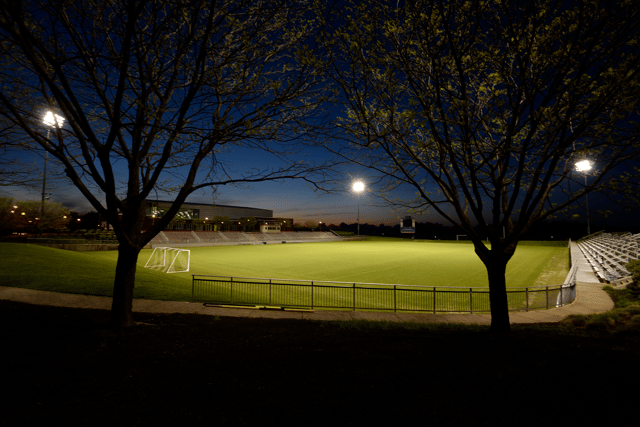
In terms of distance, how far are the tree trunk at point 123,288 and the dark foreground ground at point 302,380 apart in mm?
464

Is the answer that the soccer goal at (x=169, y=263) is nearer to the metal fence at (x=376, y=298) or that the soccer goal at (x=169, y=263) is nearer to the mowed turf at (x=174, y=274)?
the mowed turf at (x=174, y=274)

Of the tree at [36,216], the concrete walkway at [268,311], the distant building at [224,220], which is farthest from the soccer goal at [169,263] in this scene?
the distant building at [224,220]

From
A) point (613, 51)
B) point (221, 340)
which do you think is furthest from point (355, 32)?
point (221, 340)

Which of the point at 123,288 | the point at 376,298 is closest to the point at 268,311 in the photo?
the point at 123,288

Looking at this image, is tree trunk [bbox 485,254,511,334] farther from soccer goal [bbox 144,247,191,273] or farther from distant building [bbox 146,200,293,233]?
distant building [bbox 146,200,293,233]

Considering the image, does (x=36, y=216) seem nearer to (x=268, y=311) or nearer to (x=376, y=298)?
(x=268, y=311)

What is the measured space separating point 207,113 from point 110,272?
15.9 metres

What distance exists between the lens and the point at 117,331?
5355 mm

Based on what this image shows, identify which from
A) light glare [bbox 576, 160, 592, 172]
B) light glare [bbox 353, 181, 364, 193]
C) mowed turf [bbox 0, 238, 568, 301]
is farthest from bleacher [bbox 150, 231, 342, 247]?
light glare [bbox 576, 160, 592, 172]

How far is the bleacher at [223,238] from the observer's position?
5294cm

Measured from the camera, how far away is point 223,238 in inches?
2596

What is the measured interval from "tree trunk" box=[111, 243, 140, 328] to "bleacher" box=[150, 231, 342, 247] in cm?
4640

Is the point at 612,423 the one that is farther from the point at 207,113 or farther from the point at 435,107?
the point at 207,113

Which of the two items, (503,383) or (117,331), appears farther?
(117,331)
